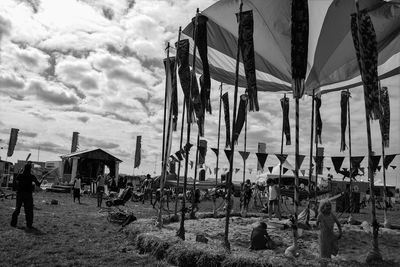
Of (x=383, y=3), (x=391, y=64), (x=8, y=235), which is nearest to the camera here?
(x=8, y=235)

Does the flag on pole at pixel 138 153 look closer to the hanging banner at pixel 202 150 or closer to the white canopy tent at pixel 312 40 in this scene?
the hanging banner at pixel 202 150

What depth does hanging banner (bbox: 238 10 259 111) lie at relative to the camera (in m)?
9.46

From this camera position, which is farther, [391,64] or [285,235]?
[391,64]

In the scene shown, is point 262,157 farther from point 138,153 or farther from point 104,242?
point 138,153

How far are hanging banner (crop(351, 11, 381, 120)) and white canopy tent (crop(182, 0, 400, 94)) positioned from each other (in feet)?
19.3

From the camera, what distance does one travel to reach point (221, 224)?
569 inches

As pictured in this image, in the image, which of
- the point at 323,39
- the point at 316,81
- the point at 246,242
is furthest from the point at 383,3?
the point at 246,242

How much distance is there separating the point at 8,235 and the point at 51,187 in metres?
28.4

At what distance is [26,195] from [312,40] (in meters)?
14.1

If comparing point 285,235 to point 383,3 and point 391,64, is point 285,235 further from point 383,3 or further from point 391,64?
point 391,64

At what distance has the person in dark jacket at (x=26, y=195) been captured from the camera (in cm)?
1218

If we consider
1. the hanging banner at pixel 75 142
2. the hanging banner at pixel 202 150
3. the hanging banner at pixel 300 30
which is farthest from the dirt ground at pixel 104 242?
the hanging banner at pixel 75 142

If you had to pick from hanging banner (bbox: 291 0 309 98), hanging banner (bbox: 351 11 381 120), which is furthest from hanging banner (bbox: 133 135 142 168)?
hanging banner (bbox: 351 11 381 120)

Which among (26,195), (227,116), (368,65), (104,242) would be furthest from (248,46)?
(227,116)
